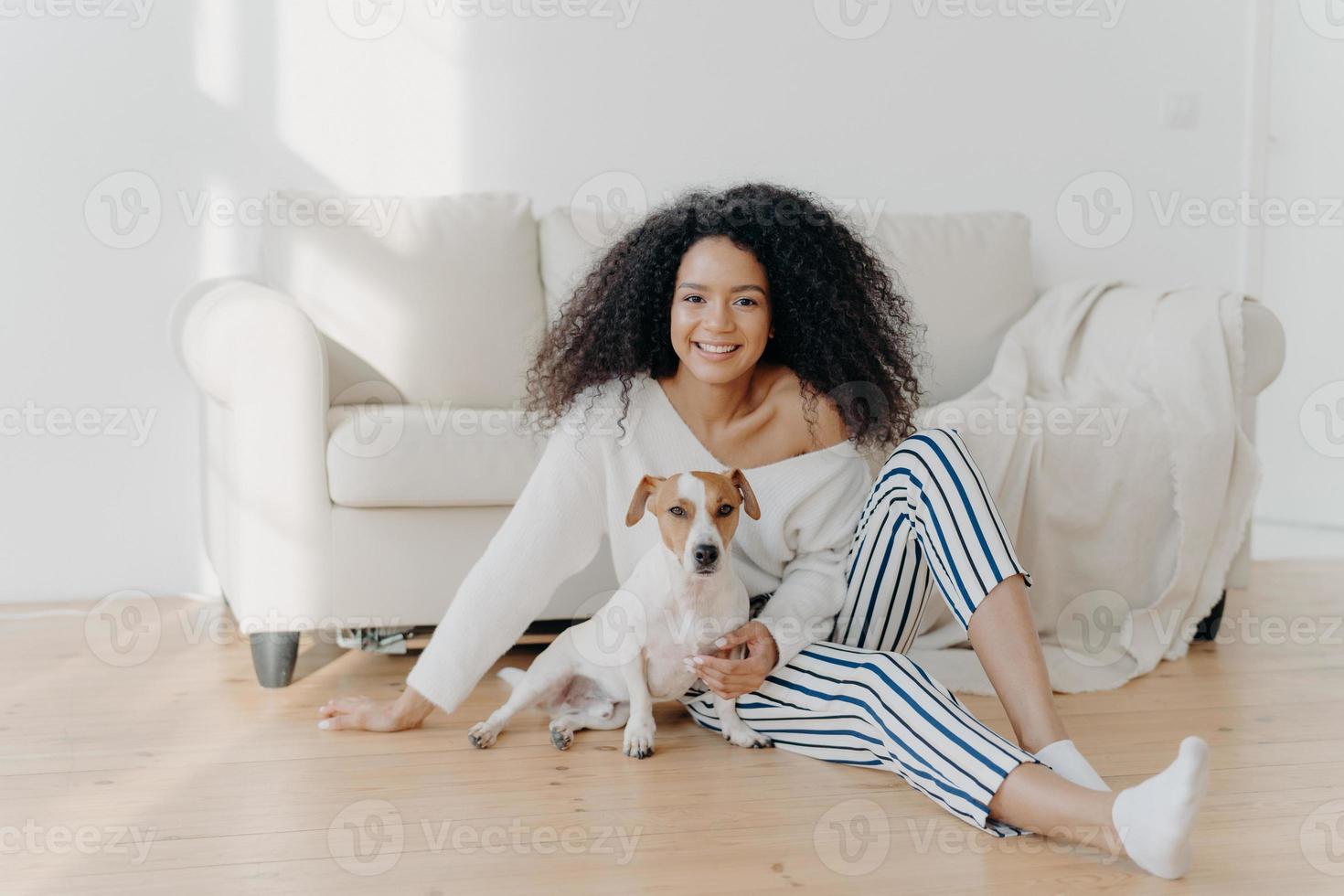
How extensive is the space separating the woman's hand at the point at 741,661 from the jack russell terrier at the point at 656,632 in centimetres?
1

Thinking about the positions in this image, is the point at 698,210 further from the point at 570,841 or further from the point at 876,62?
the point at 876,62

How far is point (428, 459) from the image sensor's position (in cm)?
218

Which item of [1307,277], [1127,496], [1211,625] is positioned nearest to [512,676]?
[1127,496]

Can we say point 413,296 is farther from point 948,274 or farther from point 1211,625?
point 1211,625

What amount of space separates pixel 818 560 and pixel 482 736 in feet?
1.90

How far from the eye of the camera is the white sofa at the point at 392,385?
2154 mm

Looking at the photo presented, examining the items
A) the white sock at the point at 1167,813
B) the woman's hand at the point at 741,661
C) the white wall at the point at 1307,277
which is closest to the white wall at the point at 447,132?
the white wall at the point at 1307,277

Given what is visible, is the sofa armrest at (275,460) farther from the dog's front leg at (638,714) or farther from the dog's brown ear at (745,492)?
the dog's brown ear at (745,492)

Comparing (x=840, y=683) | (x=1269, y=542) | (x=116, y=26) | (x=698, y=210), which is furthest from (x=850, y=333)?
(x=1269, y=542)

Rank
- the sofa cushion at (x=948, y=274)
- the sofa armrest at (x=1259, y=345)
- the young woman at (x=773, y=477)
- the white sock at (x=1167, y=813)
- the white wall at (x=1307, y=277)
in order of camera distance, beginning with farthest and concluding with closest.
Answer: the white wall at (x=1307, y=277)
the sofa cushion at (x=948, y=274)
the sofa armrest at (x=1259, y=345)
the young woman at (x=773, y=477)
the white sock at (x=1167, y=813)

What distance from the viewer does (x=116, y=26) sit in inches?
113

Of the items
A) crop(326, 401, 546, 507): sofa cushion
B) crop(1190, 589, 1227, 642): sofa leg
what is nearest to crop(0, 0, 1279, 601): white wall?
crop(326, 401, 546, 507): sofa cushion

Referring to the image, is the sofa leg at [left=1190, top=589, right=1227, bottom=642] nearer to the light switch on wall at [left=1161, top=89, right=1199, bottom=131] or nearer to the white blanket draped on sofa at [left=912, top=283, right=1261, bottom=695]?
the white blanket draped on sofa at [left=912, top=283, right=1261, bottom=695]

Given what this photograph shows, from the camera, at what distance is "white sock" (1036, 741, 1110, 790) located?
4.60 feet
